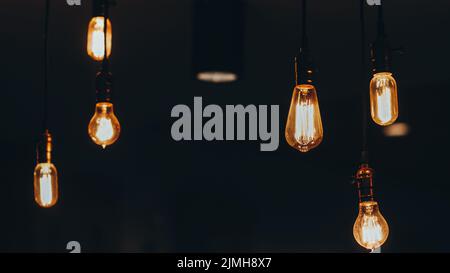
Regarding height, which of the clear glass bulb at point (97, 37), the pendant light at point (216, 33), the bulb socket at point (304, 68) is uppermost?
the pendant light at point (216, 33)

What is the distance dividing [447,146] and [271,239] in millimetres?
1408

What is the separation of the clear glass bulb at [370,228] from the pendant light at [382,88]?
1.56 feet

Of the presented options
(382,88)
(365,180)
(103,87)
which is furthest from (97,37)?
(365,180)

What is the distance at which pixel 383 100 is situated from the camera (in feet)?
6.65

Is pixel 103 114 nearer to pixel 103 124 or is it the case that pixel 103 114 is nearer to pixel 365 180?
pixel 103 124

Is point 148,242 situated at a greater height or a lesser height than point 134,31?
lesser

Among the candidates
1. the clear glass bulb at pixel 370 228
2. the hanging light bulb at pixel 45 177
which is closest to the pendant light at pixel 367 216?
the clear glass bulb at pixel 370 228

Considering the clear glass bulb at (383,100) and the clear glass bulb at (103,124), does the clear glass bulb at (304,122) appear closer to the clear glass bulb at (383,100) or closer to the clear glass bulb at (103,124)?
the clear glass bulb at (383,100)

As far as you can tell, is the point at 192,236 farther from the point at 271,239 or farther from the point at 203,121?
the point at 203,121

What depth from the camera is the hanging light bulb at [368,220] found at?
238 cm

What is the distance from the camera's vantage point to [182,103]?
4.99m
